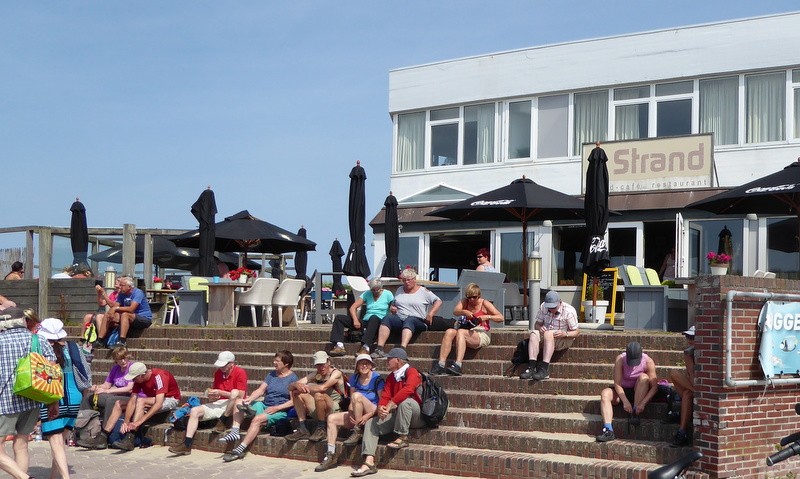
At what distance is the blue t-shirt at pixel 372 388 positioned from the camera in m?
11.2

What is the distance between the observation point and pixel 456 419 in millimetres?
11461

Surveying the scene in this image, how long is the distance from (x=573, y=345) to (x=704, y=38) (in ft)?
33.6

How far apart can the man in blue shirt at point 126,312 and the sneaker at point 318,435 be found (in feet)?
19.8

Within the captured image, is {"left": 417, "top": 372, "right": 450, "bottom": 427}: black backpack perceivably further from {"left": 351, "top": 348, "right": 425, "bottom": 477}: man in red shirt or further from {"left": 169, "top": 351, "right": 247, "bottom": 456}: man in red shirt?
{"left": 169, "top": 351, "right": 247, "bottom": 456}: man in red shirt

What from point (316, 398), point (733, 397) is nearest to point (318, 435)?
point (316, 398)

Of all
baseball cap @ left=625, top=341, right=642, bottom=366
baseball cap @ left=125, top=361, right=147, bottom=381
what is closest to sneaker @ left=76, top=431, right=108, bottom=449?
baseball cap @ left=125, top=361, right=147, bottom=381

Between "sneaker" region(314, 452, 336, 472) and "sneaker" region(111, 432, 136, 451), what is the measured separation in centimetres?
286

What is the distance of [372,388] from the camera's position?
37.1 ft

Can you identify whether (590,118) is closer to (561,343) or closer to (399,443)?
(561,343)

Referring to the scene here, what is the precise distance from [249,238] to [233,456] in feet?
26.8

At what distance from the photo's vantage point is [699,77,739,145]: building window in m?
20.1

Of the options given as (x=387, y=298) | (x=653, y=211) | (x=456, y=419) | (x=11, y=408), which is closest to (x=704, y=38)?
(x=653, y=211)

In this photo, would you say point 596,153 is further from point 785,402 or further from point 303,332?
point 785,402

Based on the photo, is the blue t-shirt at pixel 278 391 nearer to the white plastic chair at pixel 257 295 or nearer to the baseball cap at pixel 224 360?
the baseball cap at pixel 224 360
